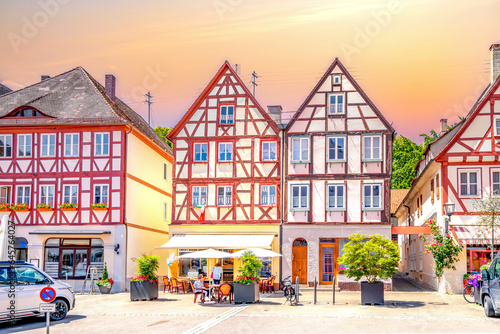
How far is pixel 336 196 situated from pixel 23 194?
17660mm

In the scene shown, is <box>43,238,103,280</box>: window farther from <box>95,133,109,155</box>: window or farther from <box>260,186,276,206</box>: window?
<box>260,186,276,206</box>: window

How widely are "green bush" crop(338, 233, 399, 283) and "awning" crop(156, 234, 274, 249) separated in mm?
8995

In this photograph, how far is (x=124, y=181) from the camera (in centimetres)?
3569

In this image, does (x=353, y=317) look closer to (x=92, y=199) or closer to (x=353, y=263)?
(x=353, y=263)

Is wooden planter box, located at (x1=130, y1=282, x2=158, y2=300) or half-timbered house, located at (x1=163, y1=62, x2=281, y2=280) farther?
half-timbered house, located at (x1=163, y1=62, x2=281, y2=280)

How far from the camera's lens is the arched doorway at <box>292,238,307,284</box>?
35344 mm

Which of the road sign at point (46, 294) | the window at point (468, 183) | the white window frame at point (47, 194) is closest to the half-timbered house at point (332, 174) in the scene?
the window at point (468, 183)

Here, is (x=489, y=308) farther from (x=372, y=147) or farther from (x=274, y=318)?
(x=372, y=147)

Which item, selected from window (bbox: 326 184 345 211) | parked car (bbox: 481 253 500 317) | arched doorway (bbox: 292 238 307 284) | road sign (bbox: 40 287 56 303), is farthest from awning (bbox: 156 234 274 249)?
road sign (bbox: 40 287 56 303)

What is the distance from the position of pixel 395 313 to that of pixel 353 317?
2.08 m

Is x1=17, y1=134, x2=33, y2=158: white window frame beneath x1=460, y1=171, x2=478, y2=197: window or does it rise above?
above

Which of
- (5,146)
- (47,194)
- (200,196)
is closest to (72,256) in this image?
(47,194)

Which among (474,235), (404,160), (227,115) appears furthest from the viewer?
(404,160)

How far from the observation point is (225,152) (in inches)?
1451
